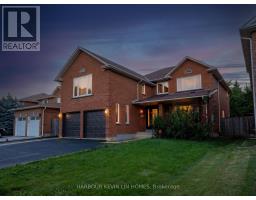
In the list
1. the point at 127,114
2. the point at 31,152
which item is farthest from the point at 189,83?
the point at 31,152

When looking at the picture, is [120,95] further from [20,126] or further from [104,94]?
[20,126]

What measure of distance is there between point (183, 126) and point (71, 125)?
6.61 meters

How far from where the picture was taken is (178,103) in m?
14.0

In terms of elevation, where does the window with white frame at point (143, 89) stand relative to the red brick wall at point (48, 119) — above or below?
above

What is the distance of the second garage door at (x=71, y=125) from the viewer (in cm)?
1326

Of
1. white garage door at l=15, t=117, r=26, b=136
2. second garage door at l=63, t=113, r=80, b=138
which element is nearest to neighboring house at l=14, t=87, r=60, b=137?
white garage door at l=15, t=117, r=26, b=136

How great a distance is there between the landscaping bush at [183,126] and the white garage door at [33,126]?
9.96 m

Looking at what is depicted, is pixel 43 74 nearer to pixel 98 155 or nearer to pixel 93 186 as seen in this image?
pixel 98 155

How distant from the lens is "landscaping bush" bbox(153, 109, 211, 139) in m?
10.8

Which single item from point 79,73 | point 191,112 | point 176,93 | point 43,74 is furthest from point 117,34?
point 176,93

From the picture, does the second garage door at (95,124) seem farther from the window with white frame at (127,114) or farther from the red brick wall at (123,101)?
the window with white frame at (127,114)

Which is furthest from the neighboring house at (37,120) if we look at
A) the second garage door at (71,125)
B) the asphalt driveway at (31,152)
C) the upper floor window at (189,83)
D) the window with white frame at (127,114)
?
the upper floor window at (189,83)

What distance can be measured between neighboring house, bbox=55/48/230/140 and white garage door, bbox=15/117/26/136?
6.34 metres

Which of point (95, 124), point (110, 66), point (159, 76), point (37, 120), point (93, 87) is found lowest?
point (95, 124)
